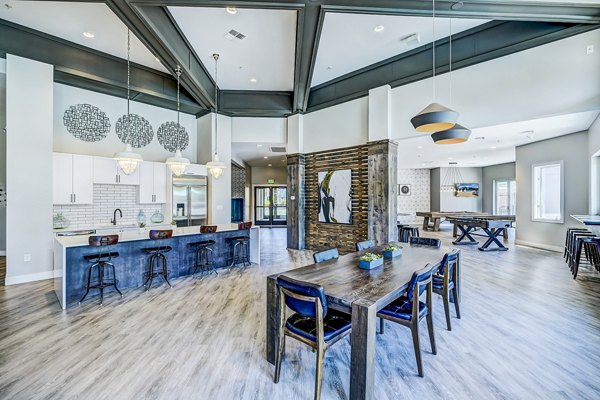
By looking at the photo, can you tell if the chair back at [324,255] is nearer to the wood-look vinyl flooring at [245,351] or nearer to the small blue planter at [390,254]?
the small blue planter at [390,254]

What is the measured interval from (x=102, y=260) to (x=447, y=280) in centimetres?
468

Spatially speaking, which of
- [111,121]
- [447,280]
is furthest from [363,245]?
[111,121]

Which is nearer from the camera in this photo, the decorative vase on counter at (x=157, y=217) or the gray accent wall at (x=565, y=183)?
the decorative vase on counter at (x=157, y=217)

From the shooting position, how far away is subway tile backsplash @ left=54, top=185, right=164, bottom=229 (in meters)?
5.62

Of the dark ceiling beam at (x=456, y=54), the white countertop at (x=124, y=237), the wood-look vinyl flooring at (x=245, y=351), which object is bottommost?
the wood-look vinyl flooring at (x=245, y=351)

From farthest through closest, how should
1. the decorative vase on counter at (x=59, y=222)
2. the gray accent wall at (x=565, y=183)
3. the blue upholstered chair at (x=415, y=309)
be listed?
the gray accent wall at (x=565, y=183), the decorative vase on counter at (x=59, y=222), the blue upholstered chair at (x=415, y=309)

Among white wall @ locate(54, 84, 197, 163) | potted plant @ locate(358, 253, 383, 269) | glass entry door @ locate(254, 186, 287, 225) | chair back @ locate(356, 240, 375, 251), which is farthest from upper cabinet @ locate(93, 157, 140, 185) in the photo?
glass entry door @ locate(254, 186, 287, 225)

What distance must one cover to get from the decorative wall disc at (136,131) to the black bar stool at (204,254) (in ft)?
10.5

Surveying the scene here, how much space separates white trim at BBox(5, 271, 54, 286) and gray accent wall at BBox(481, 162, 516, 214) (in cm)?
1515

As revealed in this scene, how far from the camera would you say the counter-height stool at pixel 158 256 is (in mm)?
4488

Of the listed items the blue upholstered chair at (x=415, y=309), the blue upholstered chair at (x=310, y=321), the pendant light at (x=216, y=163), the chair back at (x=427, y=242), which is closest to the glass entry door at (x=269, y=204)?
the pendant light at (x=216, y=163)

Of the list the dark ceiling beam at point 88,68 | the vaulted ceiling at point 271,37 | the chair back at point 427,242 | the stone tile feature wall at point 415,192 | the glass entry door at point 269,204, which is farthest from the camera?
the stone tile feature wall at point 415,192

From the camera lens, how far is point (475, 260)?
630cm

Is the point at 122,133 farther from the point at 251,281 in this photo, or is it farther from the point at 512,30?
the point at 512,30
